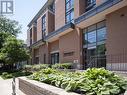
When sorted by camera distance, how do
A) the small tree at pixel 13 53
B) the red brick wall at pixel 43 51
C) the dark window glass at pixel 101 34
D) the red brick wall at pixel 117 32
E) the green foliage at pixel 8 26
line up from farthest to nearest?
the green foliage at pixel 8 26
the red brick wall at pixel 43 51
the small tree at pixel 13 53
the dark window glass at pixel 101 34
the red brick wall at pixel 117 32

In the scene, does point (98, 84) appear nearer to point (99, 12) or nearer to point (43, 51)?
point (99, 12)

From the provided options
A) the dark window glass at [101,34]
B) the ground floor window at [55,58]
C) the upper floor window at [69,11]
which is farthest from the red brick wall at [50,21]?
the dark window glass at [101,34]

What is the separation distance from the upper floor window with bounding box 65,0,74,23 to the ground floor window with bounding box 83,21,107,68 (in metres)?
4.16

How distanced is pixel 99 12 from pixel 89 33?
6.27 m

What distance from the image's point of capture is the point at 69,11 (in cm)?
3300

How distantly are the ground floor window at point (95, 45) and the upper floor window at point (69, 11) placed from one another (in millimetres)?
4156

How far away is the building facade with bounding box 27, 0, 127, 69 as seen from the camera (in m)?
20.4

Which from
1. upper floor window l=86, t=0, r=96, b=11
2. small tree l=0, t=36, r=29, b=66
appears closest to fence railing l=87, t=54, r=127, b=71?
upper floor window l=86, t=0, r=96, b=11

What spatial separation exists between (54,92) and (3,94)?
8.44 meters

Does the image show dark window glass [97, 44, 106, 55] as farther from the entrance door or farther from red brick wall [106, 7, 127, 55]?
red brick wall [106, 7, 127, 55]

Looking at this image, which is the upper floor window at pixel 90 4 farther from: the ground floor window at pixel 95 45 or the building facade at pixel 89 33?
the ground floor window at pixel 95 45

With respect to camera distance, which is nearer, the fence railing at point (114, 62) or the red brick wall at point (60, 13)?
the fence railing at point (114, 62)

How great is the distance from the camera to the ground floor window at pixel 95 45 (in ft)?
79.5

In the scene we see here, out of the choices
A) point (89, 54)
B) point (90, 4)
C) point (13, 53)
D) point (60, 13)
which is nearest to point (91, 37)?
point (89, 54)
